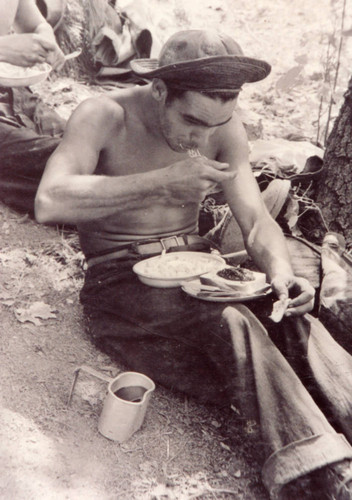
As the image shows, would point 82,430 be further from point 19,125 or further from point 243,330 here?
point 19,125

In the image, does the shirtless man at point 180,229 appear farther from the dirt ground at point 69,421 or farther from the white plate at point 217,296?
the dirt ground at point 69,421

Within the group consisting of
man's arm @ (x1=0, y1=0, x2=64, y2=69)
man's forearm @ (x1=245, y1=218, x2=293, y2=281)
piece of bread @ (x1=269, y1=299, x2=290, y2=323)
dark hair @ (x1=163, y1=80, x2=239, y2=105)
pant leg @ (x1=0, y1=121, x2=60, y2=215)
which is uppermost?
dark hair @ (x1=163, y1=80, x2=239, y2=105)

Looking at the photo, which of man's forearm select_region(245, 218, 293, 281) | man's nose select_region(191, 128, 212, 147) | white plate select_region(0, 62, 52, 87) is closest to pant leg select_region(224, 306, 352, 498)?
man's forearm select_region(245, 218, 293, 281)

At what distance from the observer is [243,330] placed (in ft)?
8.54

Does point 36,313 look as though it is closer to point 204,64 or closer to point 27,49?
point 27,49

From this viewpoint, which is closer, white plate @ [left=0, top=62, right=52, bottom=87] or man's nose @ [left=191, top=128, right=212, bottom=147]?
man's nose @ [left=191, top=128, right=212, bottom=147]

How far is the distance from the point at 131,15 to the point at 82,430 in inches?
204

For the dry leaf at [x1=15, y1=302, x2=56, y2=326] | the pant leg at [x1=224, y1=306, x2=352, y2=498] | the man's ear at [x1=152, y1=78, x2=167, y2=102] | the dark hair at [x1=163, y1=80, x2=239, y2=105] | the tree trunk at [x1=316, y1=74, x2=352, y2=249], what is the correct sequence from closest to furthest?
the pant leg at [x1=224, y1=306, x2=352, y2=498]
the dark hair at [x1=163, y1=80, x2=239, y2=105]
the man's ear at [x1=152, y1=78, x2=167, y2=102]
the dry leaf at [x1=15, y1=302, x2=56, y2=326]
the tree trunk at [x1=316, y1=74, x2=352, y2=249]

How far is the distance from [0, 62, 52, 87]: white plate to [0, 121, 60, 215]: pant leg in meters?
0.63

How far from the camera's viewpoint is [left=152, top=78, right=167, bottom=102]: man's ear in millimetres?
2961

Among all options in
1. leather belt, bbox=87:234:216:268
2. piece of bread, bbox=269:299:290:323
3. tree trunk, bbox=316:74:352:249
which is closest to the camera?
piece of bread, bbox=269:299:290:323

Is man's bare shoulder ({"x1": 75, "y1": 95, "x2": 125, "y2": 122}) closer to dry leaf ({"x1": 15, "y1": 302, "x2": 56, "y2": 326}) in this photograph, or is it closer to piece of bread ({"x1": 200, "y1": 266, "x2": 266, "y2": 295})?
piece of bread ({"x1": 200, "y1": 266, "x2": 266, "y2": 295})

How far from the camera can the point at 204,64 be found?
2752mm

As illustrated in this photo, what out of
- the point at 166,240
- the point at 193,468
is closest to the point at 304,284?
the point at 166,240
